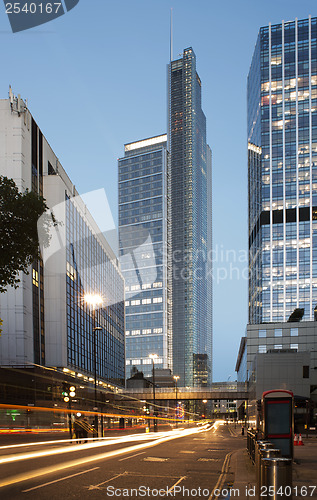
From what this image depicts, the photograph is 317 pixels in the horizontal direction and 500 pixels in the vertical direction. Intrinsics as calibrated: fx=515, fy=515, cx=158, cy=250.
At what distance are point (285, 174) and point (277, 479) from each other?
165 meters

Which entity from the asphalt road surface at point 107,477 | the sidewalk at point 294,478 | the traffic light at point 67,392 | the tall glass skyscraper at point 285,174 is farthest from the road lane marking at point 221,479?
the tall glass skyscraper at point 285,174

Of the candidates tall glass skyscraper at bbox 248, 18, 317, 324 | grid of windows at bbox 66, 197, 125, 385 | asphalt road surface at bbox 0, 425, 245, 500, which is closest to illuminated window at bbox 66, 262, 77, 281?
grid of windows at bbox 66, 197, 125, 385

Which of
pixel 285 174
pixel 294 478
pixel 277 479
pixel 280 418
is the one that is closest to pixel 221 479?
pixel 294 478

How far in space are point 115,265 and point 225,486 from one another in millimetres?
132987

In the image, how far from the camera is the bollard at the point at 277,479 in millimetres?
8438

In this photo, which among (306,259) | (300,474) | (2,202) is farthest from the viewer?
(306,259)

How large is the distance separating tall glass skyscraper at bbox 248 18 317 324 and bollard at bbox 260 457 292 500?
152205 mm

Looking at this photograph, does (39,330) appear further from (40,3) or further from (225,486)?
(225,486)

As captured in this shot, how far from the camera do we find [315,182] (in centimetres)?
16325

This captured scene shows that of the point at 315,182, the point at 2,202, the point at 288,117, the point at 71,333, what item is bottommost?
the point at 71,333

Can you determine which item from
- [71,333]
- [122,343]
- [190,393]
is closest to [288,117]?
[122,343]

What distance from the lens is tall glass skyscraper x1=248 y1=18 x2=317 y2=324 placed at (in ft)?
519

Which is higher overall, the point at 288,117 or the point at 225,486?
the point at 288,117

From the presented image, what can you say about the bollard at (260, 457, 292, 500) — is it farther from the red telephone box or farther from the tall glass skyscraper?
the tall glass skyscraper
